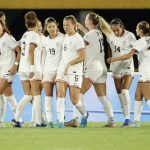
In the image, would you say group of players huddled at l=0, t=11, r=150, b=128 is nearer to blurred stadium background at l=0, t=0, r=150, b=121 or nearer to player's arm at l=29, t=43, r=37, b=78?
player's arm at l=29, t=43, r=37, b=78

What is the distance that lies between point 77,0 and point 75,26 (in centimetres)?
717

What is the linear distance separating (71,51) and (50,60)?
36 centimetres

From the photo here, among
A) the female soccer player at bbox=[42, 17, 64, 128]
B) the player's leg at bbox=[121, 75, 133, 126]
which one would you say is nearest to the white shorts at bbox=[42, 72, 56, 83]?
the female soccer player at bbox=[42, 17, 64, 128]

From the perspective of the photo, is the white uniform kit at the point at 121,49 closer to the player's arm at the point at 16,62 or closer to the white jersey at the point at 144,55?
the white jersey at the point at 144,55

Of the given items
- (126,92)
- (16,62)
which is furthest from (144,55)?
(16,62)

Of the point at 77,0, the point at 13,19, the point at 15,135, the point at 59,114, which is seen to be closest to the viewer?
the point at 15,135

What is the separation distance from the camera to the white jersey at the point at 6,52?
1172 cm

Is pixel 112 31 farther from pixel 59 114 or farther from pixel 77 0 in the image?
pixel 77 0

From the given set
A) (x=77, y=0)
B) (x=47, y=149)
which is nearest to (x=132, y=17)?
(x=77, y=0)

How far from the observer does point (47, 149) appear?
802 cm

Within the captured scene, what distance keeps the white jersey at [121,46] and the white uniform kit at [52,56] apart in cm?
102

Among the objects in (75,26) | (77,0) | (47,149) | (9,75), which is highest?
(77,0)

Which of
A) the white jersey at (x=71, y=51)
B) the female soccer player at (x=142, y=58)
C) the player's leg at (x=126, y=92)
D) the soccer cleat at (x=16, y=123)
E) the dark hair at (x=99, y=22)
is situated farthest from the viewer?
the player's leg at (x=126, y=92)

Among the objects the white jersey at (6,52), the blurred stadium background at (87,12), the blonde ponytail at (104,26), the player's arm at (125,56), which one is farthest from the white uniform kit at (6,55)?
the blurred stadium background at (87,12)
